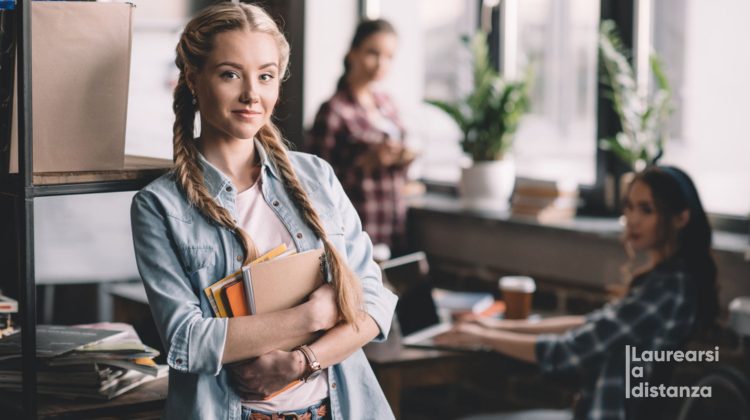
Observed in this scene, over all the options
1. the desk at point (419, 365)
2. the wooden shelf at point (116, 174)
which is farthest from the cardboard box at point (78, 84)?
the desk at point (419, 365)

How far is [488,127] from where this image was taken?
12.9 feet

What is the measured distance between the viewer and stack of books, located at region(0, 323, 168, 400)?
5.64 ft

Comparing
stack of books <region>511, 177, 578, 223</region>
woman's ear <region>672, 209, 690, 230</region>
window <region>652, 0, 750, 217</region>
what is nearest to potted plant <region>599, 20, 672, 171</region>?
window <region>652, 0, 750, 217</region>

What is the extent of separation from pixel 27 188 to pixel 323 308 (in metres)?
0.49

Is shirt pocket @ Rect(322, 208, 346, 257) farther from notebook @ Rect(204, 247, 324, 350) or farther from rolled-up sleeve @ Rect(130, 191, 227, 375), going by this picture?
rolled-up sleeve @ Rect(130, 191, 227, 375)

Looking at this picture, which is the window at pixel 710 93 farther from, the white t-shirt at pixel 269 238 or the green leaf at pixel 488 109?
the white t-shirt at pixel 269 238

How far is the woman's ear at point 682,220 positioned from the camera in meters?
2.57

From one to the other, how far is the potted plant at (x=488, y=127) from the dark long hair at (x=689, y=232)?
130 cm

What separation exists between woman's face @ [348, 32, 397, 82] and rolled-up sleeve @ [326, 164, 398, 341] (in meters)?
2.22

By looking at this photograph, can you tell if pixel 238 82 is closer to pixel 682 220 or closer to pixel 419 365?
pixel 419 365

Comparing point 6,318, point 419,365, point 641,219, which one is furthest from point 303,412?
point 641,219

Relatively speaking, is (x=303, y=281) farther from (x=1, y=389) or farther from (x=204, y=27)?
(x=1, y=389)

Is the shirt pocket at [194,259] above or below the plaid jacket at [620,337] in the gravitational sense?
above

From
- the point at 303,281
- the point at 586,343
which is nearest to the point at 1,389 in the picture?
the point at 303,281
